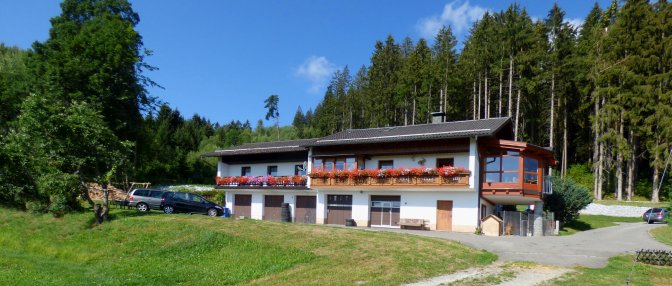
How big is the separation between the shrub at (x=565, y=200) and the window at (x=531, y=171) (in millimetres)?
4773

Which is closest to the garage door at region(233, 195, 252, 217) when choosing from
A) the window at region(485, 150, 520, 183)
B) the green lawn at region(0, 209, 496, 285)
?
the green lawn at region(0, 209, 496, 285)

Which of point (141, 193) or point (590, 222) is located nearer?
point (141, 193)

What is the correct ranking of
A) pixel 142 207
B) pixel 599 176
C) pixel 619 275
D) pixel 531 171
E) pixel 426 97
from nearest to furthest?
pixel 619 275
pixel 531 171
pixel 142 207
pixel 599 176
pixel 426 97

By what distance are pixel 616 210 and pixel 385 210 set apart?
76.6 ft

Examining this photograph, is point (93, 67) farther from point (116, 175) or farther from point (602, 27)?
point (602, 27)

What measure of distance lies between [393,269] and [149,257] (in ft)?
30.8

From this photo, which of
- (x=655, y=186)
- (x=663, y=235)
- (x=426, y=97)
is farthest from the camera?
(x=426, y=97)

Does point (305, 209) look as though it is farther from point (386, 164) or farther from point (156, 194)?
point (156, 194)

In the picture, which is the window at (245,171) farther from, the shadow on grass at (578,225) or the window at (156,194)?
the shadow on grass at (578,225)

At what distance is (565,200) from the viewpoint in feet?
110

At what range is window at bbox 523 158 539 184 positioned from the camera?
28.5 metres

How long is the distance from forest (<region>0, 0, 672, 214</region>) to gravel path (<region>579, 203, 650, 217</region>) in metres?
5.15

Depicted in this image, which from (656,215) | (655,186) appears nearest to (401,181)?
(656,215)

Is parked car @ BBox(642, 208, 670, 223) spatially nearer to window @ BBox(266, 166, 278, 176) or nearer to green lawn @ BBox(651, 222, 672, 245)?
green lawn @ BBox(651, 222, 672, 245)
